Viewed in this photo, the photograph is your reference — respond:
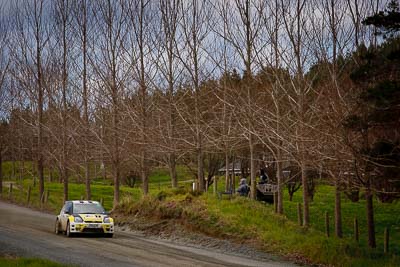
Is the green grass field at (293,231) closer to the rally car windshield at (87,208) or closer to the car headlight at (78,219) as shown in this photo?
the rally car windshield at (87,208)

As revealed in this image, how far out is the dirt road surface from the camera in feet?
60.7

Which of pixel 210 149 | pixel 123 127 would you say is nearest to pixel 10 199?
pixel 123 127

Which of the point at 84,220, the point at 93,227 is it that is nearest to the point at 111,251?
the point at 93,227

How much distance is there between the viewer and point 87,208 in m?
26.7

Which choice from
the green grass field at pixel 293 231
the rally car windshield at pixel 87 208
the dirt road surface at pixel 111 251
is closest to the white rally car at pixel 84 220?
the rally car windshield at pixel 87 208

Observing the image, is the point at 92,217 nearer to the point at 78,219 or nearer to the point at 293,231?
the point at 78,219

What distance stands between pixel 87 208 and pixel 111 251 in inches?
239

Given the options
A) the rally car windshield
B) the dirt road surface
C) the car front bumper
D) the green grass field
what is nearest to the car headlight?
the car front bumper

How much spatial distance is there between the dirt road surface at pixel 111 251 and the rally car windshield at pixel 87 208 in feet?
3.55

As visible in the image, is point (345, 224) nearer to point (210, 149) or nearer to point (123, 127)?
point (210, 149)

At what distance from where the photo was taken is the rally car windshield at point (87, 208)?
26.4m

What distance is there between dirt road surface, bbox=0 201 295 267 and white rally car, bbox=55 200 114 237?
39cm

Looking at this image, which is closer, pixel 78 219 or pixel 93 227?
pixel 93 227

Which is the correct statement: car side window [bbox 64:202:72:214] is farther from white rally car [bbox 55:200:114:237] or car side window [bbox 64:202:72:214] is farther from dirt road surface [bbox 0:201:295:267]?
dirt road surface [bbox 0:201:295:267]
